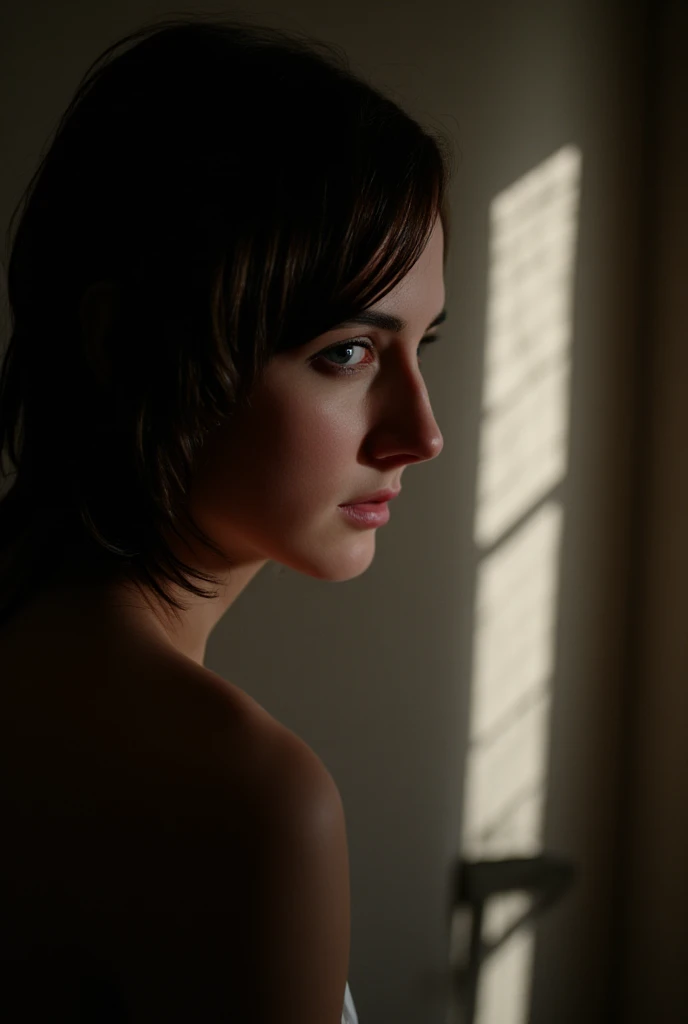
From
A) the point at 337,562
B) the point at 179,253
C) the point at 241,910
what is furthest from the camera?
the point at 337,562

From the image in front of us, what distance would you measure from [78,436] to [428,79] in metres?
1.01

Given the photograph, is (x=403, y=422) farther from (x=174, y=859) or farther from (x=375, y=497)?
(x=174, y=859)

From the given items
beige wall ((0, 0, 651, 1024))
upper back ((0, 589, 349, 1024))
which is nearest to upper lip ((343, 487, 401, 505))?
upper back ((0, 589, 349, 1024))

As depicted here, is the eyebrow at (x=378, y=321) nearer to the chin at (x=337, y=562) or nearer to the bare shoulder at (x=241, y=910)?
the chin at (x=337, y=562)

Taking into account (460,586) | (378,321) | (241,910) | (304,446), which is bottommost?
(241,910)

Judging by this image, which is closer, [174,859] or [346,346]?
[174,859]

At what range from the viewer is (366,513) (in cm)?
83

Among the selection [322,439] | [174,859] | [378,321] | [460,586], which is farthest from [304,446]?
[460,586]

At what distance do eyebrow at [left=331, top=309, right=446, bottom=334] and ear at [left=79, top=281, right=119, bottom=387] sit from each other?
0.20 metres

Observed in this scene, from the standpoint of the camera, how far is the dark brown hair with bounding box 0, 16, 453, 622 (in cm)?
70

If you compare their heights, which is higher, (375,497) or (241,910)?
(375,497)

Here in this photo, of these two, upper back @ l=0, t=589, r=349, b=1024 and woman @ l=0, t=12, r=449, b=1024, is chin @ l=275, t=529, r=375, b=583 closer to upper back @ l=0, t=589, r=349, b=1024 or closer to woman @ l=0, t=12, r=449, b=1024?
woman @ l=0, t=12, r=449, b=1024

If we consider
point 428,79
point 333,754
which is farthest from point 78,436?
point 428,79

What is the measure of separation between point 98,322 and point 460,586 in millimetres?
987
